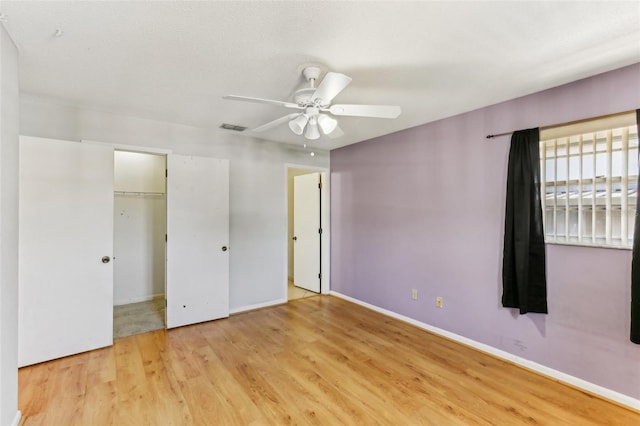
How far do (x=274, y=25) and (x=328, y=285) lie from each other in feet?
13.2

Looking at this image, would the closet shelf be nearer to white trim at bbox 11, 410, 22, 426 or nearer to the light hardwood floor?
the light hardwood floor

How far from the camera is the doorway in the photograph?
498cm

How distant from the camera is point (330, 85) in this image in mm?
1874

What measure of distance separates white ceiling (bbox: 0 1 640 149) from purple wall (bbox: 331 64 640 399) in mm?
274

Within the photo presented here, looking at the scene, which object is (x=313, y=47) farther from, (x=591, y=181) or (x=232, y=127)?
(x=591, y=181)

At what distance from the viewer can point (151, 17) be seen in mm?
1641

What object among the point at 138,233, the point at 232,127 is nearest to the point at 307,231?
the point at 232,127

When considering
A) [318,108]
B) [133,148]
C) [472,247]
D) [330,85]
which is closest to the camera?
[330,85]

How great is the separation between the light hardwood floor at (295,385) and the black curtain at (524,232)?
648 millimetres

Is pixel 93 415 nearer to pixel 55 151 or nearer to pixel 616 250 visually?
pixel 55 151

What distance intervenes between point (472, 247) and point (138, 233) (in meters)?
4.57


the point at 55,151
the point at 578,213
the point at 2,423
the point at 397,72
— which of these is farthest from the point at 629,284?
the point at 55,151

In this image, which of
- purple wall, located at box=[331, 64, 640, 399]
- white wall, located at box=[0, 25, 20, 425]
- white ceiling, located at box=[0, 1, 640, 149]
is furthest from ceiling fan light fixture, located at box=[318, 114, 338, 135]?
white wall, located at box=[0, 25, 20, 425]

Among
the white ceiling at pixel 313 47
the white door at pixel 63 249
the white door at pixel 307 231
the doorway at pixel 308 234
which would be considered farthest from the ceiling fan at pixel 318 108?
the white door at pixel 307 231
